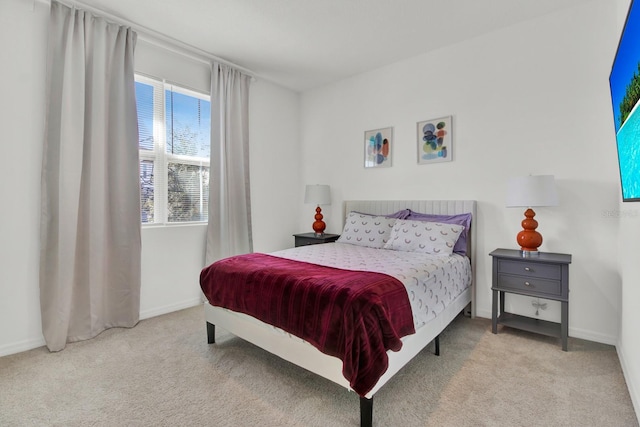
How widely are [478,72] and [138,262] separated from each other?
12.2ft

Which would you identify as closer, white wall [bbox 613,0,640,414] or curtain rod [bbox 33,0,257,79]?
white wall [bbox 613,0,640,414]

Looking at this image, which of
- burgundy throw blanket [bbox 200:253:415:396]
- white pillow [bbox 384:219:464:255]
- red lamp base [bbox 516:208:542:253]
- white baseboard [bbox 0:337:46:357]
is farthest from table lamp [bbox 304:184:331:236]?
white baseboard [bbox 0:337:46:357]

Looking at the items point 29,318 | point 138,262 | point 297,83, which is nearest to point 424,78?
point 297,83

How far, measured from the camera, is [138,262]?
9.59 ft

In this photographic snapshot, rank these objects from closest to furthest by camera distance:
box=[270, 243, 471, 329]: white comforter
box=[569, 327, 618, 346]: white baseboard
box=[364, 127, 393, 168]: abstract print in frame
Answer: box=[270, 243, 471, 329]: white comforter → box=[569, 327, 618, 346]: white baseboard → box=[364, 127, 393, 168]: abstract print in frame

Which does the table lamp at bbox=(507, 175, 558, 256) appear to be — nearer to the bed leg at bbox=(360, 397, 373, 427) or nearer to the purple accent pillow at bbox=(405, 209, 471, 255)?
the purple accent pillow at bbox=(405, 209, 471, 255)

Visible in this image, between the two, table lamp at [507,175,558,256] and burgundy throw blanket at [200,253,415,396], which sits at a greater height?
table lamp at [507,175,558,256]

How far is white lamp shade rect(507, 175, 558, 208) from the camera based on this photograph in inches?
95.3

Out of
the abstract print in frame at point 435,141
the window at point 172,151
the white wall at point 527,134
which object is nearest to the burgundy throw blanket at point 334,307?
the window at point 172,151

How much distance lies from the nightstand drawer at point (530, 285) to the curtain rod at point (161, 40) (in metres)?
3.53

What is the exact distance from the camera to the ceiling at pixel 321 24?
8.51ft

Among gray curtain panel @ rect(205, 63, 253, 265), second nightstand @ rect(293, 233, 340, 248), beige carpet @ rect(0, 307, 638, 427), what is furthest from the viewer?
second nightstand @ rect(293, 233, 340, 248)

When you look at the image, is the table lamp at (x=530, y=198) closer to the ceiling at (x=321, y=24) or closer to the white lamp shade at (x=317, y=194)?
the ceiling at (x=321, y=24)

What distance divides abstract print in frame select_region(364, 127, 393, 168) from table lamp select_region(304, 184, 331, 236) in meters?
0.62
